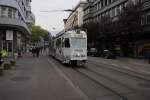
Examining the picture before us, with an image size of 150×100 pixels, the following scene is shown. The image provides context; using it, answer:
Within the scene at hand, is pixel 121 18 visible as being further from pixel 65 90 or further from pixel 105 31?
pixel 65 90

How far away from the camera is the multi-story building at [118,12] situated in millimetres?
39603

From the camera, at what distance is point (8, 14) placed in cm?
3931

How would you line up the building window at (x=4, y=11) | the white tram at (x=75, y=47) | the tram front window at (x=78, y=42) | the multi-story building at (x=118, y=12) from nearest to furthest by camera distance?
the white tram at (x=75, y=47)
the tram front window at (x=78, y=42)
the building window at (x=4, y=11)
the multi-story building at (x=118, y=12)

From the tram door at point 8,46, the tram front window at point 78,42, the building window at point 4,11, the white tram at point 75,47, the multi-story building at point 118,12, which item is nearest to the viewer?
the white tram at point 75,47

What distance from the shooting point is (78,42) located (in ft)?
72.1

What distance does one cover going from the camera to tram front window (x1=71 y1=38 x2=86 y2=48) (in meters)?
21.8

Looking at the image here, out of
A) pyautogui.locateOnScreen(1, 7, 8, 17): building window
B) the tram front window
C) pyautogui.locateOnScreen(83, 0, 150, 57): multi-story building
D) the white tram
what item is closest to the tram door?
pyautogui.locateOnScreen(1, 7, 8, 17): building window

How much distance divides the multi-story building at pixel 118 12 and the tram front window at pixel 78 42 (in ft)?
65.4

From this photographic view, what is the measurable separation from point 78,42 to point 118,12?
77.6 ft

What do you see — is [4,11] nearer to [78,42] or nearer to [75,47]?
[78,42]

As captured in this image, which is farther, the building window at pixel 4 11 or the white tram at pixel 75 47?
the building window at pixel 4 11

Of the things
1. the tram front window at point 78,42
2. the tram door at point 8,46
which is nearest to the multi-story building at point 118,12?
the tram front window at point 78,42

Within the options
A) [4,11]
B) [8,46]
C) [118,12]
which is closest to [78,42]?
[4,11]

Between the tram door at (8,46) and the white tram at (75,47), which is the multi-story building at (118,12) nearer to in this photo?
the white tram at (75,47)
